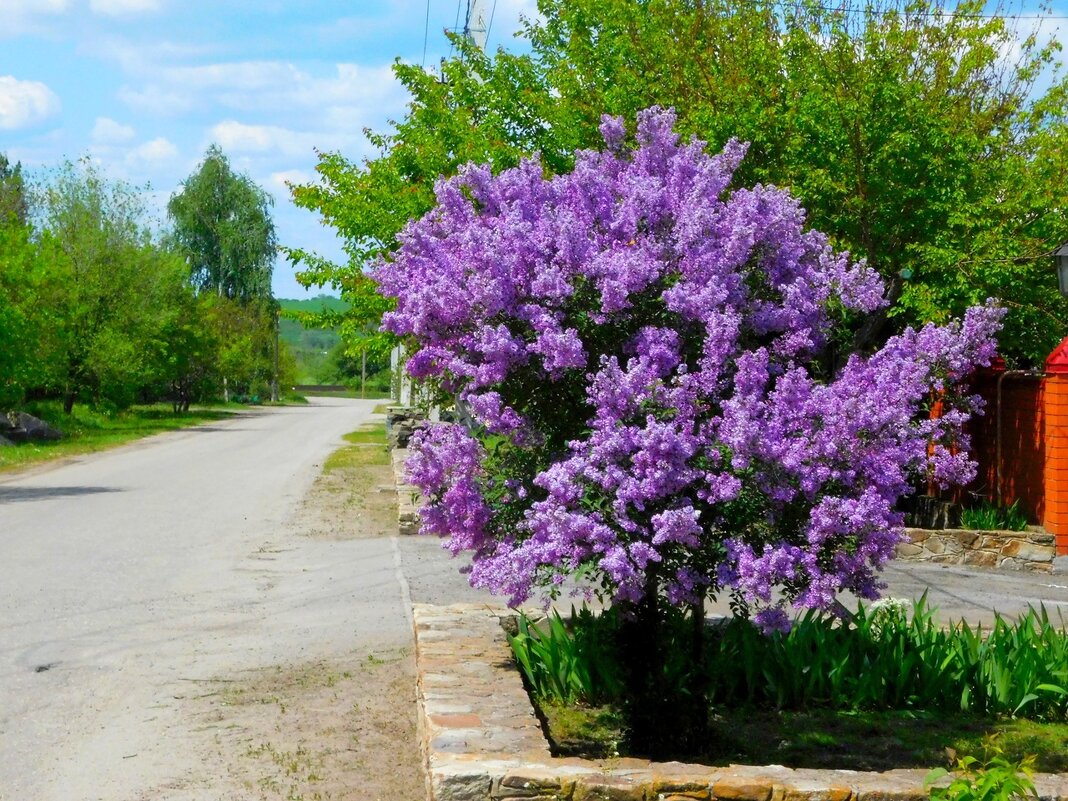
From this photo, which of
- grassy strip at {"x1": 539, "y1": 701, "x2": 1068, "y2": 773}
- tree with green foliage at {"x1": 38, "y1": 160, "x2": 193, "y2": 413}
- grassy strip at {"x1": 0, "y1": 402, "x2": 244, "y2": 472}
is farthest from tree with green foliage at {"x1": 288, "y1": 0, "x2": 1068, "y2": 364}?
tree with green foliage at {"x1": 38, "y1": 160, "x2": 193, "y2": 413}

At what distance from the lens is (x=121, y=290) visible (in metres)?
43.3

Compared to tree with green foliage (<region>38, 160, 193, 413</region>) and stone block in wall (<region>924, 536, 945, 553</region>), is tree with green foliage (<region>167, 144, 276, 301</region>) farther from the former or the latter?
stone block in wall (<region>924, 536, 945, 553</region>)

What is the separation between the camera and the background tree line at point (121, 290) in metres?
33.5

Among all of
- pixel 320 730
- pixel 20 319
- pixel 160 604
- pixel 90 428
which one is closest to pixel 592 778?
pixel 320 730

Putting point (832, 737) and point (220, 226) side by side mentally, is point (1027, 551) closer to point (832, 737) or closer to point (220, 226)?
point (832, 737)

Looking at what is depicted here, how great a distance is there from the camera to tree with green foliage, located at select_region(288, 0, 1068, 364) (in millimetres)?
14586

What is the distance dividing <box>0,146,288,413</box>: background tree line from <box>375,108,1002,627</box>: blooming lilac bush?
704 inches

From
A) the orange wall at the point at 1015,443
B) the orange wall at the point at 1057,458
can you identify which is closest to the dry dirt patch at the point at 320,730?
the orange wall at the point at 1057,458

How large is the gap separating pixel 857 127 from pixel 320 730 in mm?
10260

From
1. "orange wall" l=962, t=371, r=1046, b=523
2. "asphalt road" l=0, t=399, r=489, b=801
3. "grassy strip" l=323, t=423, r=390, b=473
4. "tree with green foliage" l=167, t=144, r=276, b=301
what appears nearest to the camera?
"asphalt road" l=0, t=399, r=489, b=801

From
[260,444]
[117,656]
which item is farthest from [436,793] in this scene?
[260,444]

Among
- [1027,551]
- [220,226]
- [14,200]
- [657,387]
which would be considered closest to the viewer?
[657,387]

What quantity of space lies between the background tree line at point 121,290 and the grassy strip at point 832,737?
18.0 m

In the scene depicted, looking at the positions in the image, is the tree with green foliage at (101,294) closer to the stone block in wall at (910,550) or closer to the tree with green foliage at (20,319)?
A: the tree with green foliage at (20,319)
